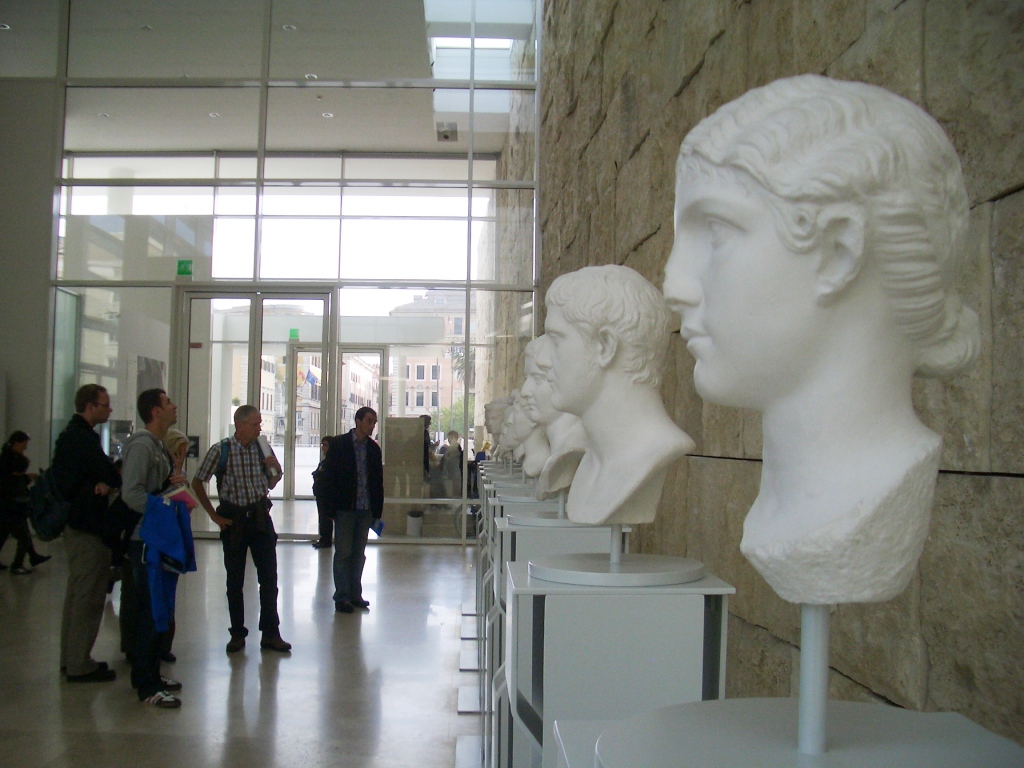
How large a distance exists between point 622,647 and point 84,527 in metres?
3.68

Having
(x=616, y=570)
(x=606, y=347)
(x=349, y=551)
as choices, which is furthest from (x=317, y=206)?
(x=616, y=570)

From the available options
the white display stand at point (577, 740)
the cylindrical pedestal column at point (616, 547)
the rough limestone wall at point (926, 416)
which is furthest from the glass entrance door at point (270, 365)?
the white display stand at point (577, 740)

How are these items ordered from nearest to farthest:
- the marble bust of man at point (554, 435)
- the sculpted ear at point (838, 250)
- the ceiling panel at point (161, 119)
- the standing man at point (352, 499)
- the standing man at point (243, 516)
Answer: the sculpted ear at point (838, 250) → the marble bust of man at point (554, 435) → the standing man at point (243, 516) → the standing man at point (352, 499) → the ceiling panel at point (161, 119)

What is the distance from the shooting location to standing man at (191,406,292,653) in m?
5.46

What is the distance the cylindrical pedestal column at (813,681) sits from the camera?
3.65ft

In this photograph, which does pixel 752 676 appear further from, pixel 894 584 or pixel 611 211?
pixel 611 211

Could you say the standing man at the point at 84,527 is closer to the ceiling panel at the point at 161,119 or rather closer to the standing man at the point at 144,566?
the standing man at the point at 144,566

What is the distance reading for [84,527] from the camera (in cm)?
453

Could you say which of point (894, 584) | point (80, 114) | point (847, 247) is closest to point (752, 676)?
point (894, 584)

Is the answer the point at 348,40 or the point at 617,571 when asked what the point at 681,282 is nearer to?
the point at 617,571

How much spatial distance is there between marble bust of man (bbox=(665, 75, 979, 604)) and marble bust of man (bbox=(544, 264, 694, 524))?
3.44ft

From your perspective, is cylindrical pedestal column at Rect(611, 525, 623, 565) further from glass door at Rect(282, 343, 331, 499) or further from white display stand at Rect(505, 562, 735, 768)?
glass door at Rect(282, 343, 331, 499)

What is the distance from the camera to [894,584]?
116 centimetres

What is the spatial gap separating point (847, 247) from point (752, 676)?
215cm
